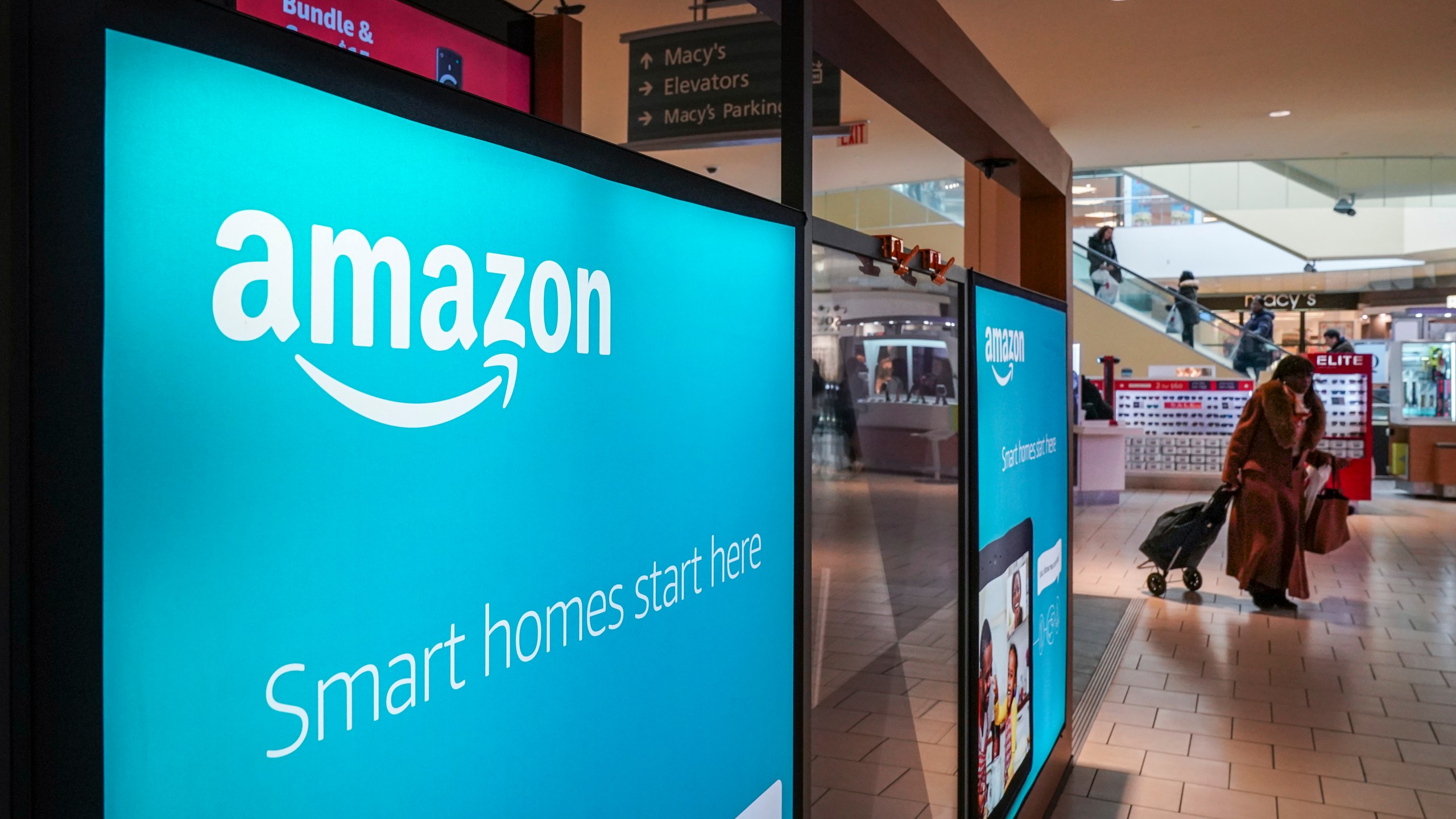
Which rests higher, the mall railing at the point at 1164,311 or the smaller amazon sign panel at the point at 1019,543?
the mall railing at the point at 1164,311

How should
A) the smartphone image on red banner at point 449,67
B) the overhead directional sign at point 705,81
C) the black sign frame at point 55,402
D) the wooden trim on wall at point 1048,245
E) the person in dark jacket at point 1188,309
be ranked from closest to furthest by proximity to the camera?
the black sign frame at point 55,402 < the smartphone image on red banner at point 449,67 < the wooden trim on wall at point 1048,245 < the overhead directional sign at point 705,81 < the person in dark jacket at point 1188,309

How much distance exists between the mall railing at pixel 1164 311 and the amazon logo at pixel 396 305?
49.2 ft

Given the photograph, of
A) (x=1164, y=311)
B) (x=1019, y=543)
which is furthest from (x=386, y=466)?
(x=1164, y=311)

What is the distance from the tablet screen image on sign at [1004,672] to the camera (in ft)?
8.93

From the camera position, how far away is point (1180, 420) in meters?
12.2

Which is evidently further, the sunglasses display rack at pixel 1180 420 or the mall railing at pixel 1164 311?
the mall railing at pixel 1164 311

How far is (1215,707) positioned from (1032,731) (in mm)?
1649

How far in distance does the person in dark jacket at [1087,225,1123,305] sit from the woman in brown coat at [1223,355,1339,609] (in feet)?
31.1

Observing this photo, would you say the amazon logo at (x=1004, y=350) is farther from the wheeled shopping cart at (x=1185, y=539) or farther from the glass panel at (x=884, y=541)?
the wheeled shopping cart at (x=1185, y=539)

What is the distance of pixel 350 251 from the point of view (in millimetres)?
764

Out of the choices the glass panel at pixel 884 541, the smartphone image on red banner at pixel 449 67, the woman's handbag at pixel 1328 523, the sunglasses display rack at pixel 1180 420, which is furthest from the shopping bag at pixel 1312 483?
the sunglasses display rack at pixel 1180 420

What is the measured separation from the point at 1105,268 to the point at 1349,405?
17.2 ft

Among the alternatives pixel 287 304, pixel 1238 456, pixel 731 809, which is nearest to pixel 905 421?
pixel 1238 456

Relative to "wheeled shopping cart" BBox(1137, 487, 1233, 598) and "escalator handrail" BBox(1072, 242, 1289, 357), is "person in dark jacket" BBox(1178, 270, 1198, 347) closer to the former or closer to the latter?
"escalator handrail" BBox(1072, 242, 1289, 357)
